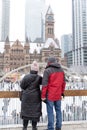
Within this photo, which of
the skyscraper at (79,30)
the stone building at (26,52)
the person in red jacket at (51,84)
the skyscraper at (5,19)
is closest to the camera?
the person in red jacket at (51,84)

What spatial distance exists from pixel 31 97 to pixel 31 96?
0.07 feet

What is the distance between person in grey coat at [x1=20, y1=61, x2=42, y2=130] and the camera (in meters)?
5.47

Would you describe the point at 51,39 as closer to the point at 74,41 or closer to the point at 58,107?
the point at 74,41

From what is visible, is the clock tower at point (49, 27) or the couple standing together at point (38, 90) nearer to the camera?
the couple standing together at point (38, 90)

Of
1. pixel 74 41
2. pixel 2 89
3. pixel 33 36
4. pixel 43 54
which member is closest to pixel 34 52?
pixel 43 54

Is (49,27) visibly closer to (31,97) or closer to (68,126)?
(68,126)

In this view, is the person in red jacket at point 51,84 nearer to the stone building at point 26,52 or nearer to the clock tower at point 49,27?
the stone building at point 26,52

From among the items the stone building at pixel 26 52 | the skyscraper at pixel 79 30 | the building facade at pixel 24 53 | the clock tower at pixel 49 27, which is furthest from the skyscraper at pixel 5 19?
the building facade at pixel 24 53

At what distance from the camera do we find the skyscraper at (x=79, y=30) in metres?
123

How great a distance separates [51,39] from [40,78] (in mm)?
98927

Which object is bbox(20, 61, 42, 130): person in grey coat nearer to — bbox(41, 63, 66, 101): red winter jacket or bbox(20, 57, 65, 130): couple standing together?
bbox(20, 57, 65, 130): couple standing together

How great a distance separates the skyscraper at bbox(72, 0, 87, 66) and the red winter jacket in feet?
380

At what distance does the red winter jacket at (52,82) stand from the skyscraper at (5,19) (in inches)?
5796

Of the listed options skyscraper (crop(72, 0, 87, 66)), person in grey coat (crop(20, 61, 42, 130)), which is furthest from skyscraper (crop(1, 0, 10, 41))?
person in grey coat (crop(20, 61, 42, 130))
